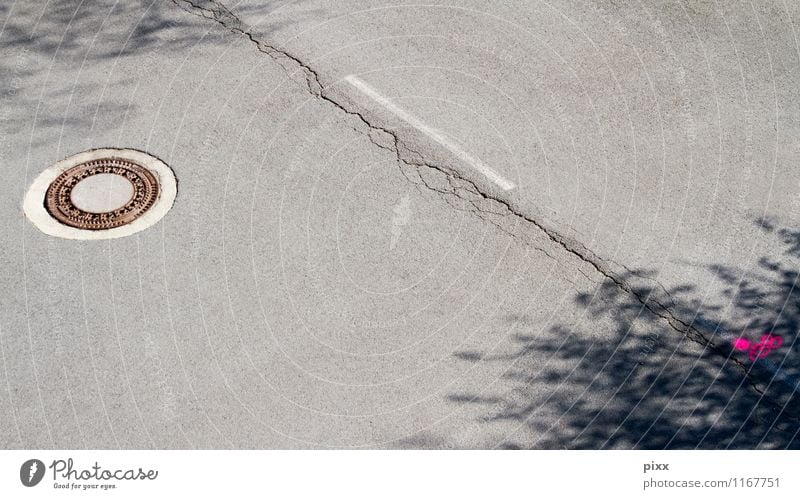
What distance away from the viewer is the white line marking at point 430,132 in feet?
27.2

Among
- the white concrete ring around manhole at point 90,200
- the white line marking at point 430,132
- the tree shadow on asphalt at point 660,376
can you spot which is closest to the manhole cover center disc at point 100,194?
the white concrete ring around manhole at point 90,200

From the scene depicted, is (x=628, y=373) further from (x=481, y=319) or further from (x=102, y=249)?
(x=102, y=249)

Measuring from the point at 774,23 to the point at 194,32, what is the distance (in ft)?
22.7

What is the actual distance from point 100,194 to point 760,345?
617 cm

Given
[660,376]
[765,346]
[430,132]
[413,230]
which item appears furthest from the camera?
[430,132]

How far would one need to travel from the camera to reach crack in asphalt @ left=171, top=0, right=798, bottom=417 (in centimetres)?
718

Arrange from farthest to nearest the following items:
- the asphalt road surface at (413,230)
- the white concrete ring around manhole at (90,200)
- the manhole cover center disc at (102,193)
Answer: the manhole cover center disc at (102,193)
the white concrete ring around manhole at (90,200)
the asphalt road surface at (413,230)

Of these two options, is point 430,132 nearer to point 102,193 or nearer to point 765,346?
point 102,193

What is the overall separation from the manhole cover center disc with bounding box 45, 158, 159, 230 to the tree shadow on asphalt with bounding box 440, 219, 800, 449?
11.4 ft

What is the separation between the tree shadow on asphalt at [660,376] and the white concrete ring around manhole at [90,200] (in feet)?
10.8

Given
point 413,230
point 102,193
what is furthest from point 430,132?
point 102,193

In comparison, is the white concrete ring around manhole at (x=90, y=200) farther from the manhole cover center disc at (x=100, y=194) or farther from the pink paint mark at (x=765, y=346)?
the pink paint mark at (x=765, y=346)

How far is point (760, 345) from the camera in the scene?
704 centimetres

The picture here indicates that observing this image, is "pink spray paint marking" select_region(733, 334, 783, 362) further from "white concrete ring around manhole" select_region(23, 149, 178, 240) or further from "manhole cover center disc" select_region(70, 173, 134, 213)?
"manhole cover center disc" select_region(70, 173, 134, 213)
